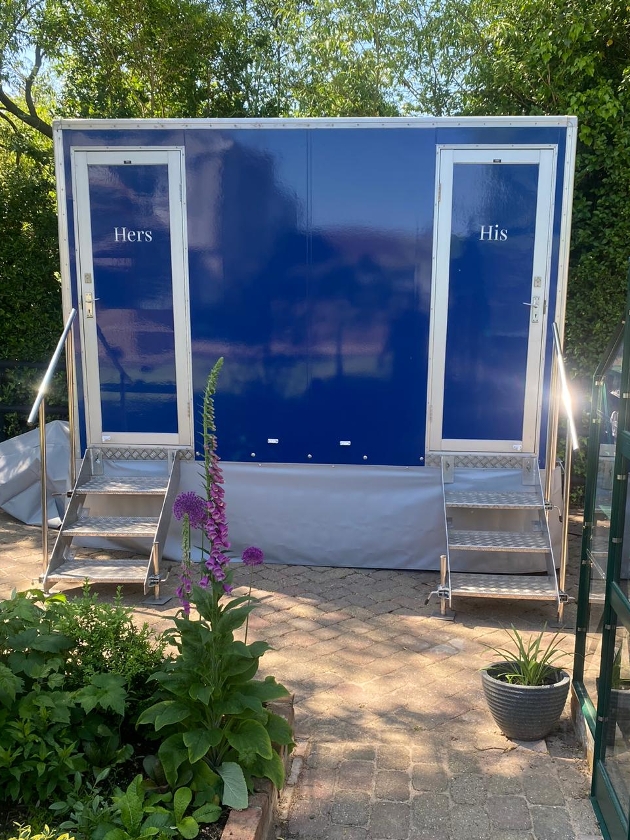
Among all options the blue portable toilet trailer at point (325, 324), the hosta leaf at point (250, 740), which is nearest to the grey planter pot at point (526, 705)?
the hosta leaf at point (250, 740)

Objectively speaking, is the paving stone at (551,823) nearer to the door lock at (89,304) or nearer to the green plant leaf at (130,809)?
the green plant leaf at (130,809)

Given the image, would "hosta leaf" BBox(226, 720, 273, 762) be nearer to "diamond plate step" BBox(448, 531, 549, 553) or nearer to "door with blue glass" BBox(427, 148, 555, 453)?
"diamond plate step" BBox(448, 531, 549, 553)

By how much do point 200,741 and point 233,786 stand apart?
7.2 inches

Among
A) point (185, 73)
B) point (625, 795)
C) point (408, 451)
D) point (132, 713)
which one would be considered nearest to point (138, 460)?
point (408, 451)

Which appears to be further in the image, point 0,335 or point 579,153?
point 0,335

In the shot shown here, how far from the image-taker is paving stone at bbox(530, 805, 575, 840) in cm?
284

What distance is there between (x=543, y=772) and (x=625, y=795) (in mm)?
623

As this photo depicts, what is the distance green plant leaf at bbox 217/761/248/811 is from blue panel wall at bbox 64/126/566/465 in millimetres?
3068

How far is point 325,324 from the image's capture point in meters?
5.54

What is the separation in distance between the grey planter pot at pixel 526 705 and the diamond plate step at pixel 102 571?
2.48 meters

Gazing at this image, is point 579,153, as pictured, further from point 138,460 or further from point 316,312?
point 138,460

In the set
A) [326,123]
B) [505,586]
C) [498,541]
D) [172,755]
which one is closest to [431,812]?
[172,755]

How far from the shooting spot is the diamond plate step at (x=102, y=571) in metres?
5.03

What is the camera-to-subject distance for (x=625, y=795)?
2.64 metres
